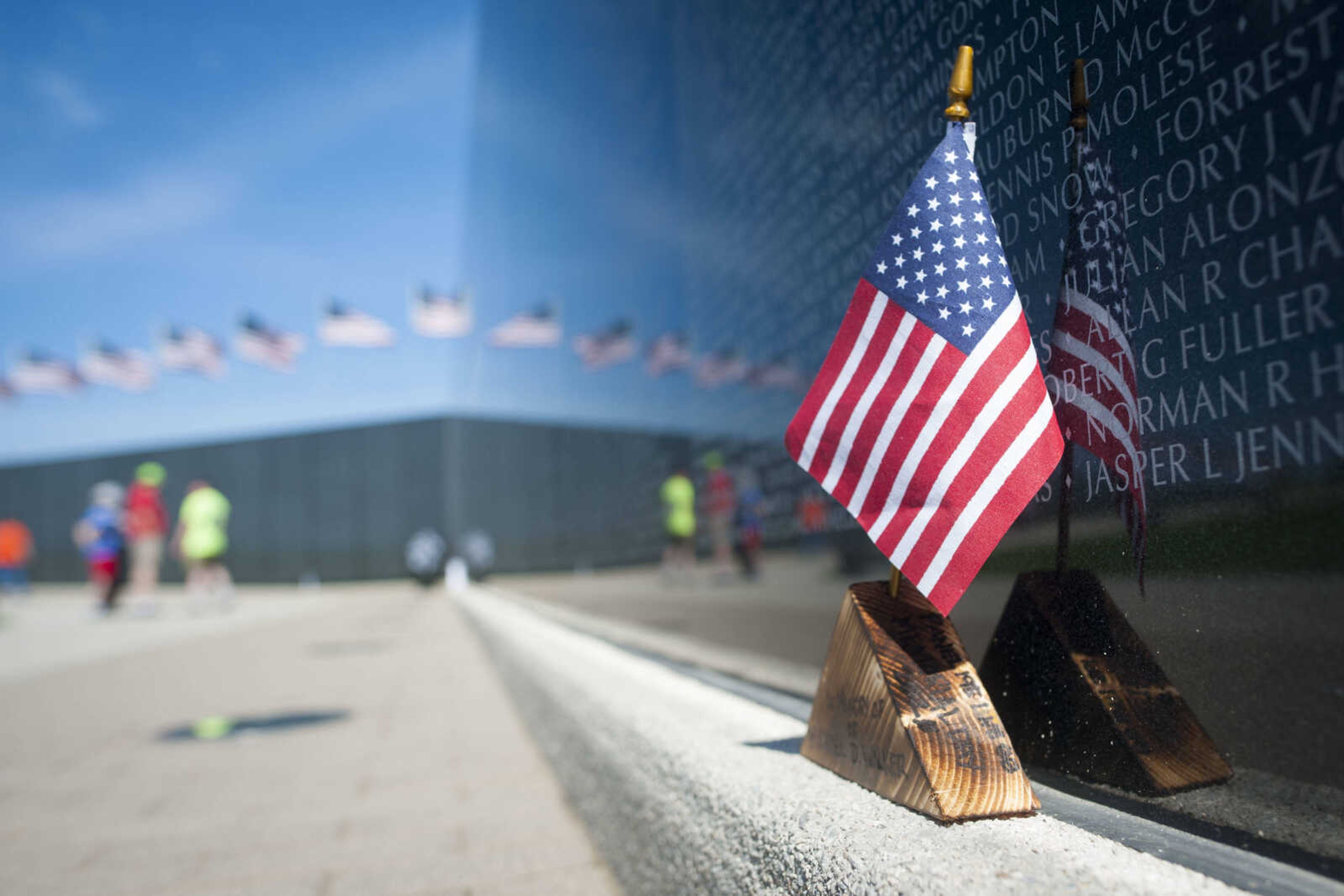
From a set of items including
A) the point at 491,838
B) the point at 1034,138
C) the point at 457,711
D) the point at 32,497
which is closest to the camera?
the point at 1034,138

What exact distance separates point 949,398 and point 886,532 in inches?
7.0

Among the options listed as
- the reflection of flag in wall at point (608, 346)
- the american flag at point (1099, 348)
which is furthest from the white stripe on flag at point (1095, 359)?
the reflection of flag in wall at point (608, 346)

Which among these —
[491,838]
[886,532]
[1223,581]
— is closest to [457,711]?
[491,838]

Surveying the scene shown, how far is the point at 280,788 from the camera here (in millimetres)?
2656

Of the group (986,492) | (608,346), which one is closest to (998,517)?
(986,492)

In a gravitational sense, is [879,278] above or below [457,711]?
above

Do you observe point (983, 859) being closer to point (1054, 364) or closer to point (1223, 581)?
point (1223, 581)

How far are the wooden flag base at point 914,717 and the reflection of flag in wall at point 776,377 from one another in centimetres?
102

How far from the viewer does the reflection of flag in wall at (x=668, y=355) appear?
12.3 feet

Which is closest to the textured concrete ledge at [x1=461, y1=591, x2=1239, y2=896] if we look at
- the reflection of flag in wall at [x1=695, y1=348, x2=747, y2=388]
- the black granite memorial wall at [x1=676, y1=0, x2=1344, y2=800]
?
the black granite memorial wall at [x1=676, y1=0, x2=1344, y2=800]

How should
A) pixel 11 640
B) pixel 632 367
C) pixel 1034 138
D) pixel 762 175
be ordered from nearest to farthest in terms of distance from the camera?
pixel 1034 138 → pixel 762 175 → pixel 632 367 → pixel 11 640

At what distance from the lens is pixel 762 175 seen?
2.47 m

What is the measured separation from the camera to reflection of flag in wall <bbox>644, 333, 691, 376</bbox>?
3.75 meters


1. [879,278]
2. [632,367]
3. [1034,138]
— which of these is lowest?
[879,278]
